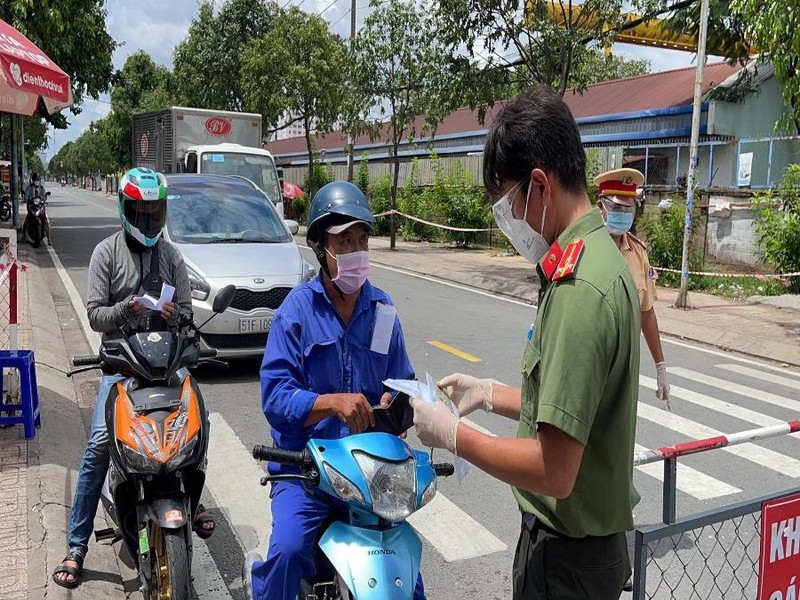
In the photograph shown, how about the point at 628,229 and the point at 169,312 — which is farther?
the point at 628,229

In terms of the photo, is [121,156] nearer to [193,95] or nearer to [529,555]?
[193,95]

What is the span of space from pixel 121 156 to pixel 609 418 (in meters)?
61.0

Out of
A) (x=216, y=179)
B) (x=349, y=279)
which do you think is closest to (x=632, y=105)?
(x=216, y=179)

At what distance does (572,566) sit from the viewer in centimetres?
190

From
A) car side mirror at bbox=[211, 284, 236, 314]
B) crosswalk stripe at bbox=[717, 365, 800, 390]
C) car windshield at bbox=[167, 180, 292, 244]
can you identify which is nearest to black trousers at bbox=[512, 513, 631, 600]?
car side mirror at bbox=[211, 284, 236, 314]

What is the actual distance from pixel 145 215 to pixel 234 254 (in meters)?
3.86

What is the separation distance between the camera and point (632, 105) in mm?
22391

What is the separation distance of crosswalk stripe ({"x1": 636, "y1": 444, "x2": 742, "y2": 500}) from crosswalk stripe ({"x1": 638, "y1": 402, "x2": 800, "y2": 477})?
0.27 metres

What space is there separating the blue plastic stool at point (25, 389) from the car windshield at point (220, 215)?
2933mm

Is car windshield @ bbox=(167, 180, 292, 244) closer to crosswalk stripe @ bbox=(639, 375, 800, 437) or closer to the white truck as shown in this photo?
crosswalk stripe @ bbox=(639, 375, 800, 437)

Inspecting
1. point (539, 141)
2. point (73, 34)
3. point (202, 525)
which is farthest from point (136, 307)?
point (73, 34)

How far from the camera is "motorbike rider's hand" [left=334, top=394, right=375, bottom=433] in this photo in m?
2.48

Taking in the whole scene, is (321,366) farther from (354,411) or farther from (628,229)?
(628,229)

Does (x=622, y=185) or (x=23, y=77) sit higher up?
(x=23, y=77)
